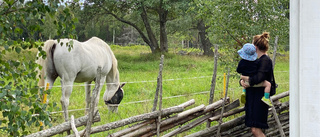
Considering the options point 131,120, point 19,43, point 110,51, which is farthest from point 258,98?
point 110,51

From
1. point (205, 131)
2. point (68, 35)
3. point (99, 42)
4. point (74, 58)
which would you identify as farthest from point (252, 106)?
point (99, 42)

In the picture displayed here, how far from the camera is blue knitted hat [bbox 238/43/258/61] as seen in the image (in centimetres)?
380

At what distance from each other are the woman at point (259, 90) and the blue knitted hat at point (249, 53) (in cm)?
9

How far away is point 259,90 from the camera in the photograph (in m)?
3.98

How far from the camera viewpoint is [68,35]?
2.70 m

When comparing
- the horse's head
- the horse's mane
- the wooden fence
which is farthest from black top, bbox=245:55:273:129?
the horse's mane

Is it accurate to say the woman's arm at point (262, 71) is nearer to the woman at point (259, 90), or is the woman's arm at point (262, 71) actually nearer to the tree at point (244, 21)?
the woman at point (259, 90)

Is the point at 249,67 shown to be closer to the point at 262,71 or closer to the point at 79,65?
the point at 262,71
